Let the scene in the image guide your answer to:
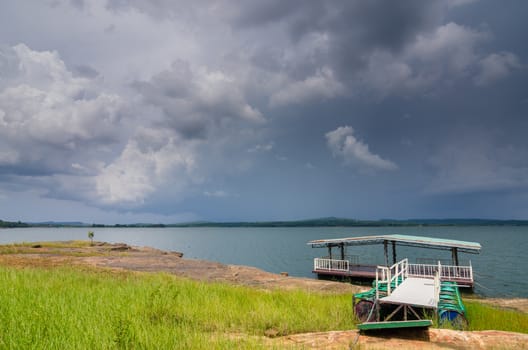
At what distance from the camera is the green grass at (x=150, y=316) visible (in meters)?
5.50

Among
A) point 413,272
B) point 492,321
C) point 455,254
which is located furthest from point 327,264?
point 492,321

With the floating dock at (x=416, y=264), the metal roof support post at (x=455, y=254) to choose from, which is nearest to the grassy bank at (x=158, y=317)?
the floating dock at (x=416, y=264)

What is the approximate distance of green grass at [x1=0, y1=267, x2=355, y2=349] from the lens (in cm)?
550

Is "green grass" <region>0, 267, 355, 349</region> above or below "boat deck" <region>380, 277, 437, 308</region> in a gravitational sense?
above

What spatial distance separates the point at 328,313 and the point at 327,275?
2589 centimetres

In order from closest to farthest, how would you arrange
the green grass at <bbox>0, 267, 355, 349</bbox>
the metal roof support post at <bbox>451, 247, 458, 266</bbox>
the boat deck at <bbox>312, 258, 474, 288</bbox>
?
1. the green grass at <bbox>0, 267, 355, 349</bbox>
2. the boat deck at <bbox>312, 258, 474, 288</bbox>
3. the metal roof support post at <bbox>451, 247, 458, 266</bbox>

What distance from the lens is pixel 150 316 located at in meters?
8.10

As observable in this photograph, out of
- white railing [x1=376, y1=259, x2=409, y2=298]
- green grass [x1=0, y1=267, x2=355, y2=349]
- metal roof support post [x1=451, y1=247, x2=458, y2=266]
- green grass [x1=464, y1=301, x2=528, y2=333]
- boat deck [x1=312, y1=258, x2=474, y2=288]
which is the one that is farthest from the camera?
metal roof support post [x1=451, y1=247, x2=458, y2=266]

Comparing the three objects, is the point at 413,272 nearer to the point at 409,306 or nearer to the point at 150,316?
the point at 409,306

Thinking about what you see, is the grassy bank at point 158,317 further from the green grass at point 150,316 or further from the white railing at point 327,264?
the white railing at point 327,264

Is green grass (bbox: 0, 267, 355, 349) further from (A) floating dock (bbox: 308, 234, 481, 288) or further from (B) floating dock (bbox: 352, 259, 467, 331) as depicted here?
(A) floating dock (bbox: 308, 234, 481, 288)

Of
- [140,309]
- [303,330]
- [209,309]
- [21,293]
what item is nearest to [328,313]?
[303,330]

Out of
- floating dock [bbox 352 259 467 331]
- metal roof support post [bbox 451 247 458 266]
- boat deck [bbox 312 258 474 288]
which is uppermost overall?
floating dock [bbox 352 259 467 331]

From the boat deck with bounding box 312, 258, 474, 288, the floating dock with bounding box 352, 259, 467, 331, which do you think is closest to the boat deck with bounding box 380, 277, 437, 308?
the floating dock with bounding box 352, 259, 467, 331
